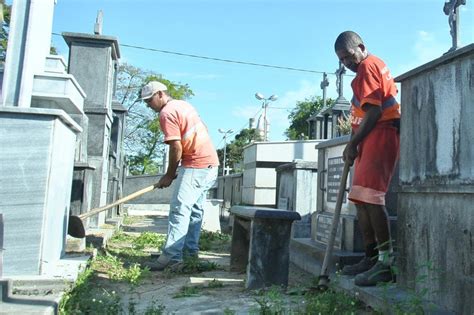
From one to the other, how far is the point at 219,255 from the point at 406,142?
3.61m

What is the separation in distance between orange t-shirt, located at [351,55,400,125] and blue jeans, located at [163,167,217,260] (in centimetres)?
204

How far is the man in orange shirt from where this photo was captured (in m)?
3.34

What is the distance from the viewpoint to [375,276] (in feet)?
10.6

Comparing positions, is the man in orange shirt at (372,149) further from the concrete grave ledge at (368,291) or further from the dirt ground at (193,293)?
the dirt ground at (193,293)

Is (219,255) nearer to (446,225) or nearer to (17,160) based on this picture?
(17,160)

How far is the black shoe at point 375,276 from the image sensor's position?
10.5 ft

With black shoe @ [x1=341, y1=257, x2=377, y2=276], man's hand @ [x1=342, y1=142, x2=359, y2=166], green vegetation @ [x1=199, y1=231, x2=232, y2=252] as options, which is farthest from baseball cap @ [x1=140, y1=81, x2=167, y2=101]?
black shoe @ [x1=341, y1=257, x2=377, y2=276]

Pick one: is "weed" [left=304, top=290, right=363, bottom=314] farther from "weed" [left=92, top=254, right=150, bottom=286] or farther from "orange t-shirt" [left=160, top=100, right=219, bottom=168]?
"orange t-shirt" [left=160, top=100, right=219, bottom=168]

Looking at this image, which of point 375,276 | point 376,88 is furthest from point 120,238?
point 376,88

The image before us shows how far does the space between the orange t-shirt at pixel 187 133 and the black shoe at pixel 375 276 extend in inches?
91.5

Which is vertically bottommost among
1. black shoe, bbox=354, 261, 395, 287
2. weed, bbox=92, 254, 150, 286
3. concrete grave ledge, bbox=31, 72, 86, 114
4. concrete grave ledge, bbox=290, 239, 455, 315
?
weed, bbox=92, 254, 150, 286

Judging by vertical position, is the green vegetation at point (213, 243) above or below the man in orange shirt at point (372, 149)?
below

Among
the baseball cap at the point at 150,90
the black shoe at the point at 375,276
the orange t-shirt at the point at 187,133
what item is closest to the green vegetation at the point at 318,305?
the black shoe at the point at 375,276

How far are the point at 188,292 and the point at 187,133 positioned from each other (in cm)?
189
